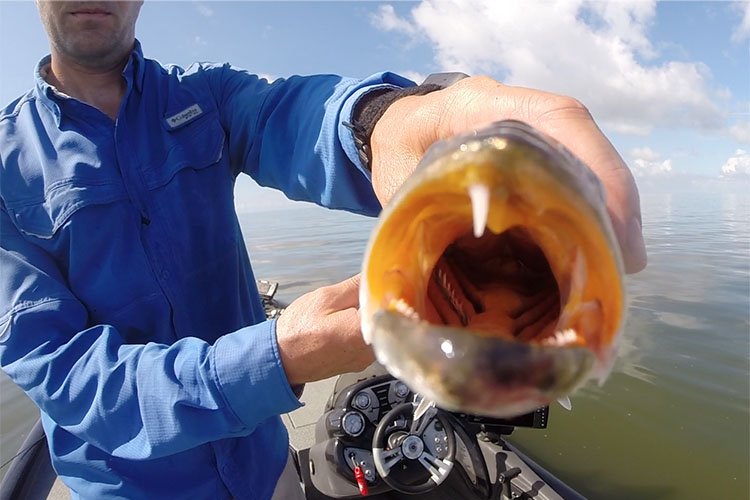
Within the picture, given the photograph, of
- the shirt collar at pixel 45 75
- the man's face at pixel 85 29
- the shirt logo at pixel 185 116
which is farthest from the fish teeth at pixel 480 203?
the man's face at pixel 85 29

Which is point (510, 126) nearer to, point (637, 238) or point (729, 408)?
point (637, 238)

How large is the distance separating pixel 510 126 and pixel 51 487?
390 centimetres

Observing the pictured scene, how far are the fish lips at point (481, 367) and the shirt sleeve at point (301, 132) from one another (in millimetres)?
1028

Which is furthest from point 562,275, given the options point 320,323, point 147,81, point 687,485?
point 687,485

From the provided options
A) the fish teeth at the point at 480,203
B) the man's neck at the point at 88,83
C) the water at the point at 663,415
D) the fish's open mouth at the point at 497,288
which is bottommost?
the water at the point at 663,415

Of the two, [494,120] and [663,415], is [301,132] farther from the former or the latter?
[663,415]

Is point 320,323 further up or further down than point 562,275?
further down

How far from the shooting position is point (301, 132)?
1955 mm

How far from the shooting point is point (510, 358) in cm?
78

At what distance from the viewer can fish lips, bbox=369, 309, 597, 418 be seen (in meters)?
0.79

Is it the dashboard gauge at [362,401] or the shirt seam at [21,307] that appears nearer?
the shirt seam at [21,307]

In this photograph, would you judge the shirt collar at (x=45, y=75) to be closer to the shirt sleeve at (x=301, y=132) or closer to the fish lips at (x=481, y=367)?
the shirt sleeve at (x=301, y=132)

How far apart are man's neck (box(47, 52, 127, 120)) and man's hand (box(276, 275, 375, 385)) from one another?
1.29 m

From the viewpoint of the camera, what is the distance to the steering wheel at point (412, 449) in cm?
281
